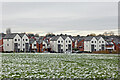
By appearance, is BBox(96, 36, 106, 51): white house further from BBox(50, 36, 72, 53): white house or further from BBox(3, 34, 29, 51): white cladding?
BBox(3, 34, 29, 51): white cladding

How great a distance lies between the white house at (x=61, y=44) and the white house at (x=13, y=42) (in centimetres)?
409

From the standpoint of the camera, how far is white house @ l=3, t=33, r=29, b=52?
2186cm

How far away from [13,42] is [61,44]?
235 inches

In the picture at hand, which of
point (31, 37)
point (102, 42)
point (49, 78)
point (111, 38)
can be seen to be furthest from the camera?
point (31, 37)

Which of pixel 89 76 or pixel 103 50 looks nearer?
pixel 89 76

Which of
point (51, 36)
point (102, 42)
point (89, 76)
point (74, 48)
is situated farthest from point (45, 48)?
point (89, 76)

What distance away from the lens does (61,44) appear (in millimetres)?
21922

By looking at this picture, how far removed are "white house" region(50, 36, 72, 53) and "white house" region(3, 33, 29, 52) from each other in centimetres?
409

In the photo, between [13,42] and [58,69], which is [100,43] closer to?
[13,42]

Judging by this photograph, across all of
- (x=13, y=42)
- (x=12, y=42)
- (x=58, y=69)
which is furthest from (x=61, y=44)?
(x=58, y=69)

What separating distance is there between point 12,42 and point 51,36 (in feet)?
18.4

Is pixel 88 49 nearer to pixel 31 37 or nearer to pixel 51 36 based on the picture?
pixel 51 36

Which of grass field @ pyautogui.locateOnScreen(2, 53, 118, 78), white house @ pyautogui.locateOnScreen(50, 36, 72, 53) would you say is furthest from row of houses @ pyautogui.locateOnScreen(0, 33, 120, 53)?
grass field @ pyautogui.locateOnScreen(2, 53, 118, 78)

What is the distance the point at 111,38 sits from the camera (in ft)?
84.4
